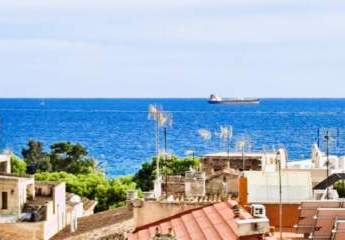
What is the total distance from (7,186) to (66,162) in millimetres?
40475

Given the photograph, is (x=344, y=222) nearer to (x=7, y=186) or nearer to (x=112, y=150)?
(x=7, y=186)

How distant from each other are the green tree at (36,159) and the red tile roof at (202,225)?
5889cm

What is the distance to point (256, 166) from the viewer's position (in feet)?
202

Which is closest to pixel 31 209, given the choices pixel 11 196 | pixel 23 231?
pixel 11 196

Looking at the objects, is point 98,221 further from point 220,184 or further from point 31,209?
point 220,184

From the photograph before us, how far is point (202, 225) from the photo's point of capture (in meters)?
24.6

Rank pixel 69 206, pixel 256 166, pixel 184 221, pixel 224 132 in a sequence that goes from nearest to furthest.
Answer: pixel 184 221 → pixel 224 132 → pixel 69 206 → pixel 256 166

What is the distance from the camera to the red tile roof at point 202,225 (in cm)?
2280

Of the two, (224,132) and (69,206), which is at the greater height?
(224,132)

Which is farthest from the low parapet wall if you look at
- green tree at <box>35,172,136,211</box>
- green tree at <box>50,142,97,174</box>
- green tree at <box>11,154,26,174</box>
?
green tree at <box>50,142,97,174</box>

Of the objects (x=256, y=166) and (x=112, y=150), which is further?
(x=112, y=150)

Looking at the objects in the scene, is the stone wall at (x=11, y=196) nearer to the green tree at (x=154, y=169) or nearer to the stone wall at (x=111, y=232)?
the stone wall at (x=111, y=232)

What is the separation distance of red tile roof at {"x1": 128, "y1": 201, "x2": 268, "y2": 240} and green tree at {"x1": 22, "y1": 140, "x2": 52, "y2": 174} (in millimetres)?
58895

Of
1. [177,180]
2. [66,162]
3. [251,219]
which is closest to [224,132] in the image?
[177,180]
